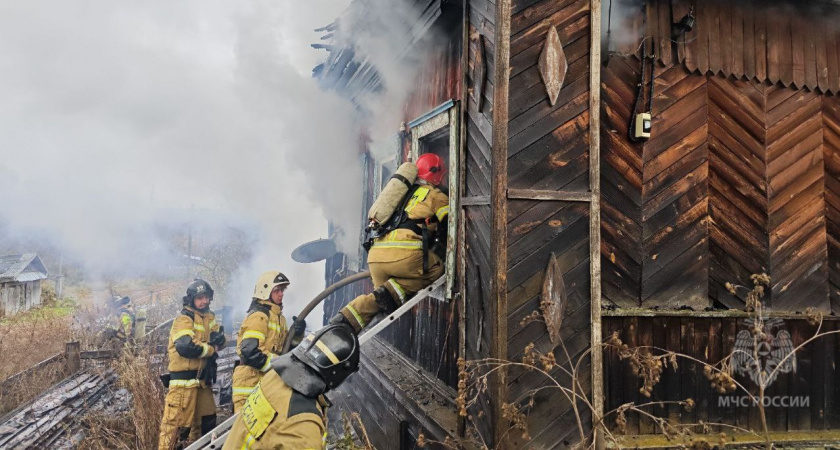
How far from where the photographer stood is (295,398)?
2682 mm

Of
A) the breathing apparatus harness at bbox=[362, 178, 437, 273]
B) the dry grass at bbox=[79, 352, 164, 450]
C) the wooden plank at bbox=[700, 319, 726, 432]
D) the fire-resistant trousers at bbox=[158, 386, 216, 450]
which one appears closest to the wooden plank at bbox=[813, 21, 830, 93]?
the wooden plank at bbox=[700, 319, 726, 432]

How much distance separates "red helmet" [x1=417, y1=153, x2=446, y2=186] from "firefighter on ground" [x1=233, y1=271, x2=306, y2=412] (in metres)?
2.29

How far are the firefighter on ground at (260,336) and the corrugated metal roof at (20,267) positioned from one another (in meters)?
26.9

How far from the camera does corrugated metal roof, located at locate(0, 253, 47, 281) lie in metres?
24.8

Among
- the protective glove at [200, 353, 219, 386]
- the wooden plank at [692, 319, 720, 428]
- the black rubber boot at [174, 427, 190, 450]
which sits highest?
the wooden plank at [692, 319, 720, 428]

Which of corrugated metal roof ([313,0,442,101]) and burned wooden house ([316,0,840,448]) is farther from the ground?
corrugated metal roof ([313,0,442,101])

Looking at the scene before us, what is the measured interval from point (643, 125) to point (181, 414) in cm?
646

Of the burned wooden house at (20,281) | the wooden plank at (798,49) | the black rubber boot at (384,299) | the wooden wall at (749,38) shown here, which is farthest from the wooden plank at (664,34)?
the burned wooden house at (20,281)

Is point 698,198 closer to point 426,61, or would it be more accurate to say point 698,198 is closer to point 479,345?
point 479,345

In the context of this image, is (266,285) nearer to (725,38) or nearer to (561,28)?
(561,28)

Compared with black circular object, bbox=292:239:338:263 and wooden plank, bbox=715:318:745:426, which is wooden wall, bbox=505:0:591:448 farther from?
black circular object, bbox=292:239:338:263

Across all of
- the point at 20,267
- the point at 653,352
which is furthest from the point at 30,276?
the point at 653,352

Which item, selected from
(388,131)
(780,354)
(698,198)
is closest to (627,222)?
(698,198)

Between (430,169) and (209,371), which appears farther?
(209,371)
